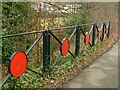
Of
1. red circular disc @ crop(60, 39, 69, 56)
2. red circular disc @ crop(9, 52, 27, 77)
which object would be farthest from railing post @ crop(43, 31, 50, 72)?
red circular disc @ crop(9, 52, 27, 77)

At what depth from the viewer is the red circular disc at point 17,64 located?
3.24m

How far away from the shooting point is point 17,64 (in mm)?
3352

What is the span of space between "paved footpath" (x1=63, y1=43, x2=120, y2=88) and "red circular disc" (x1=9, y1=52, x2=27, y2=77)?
1.28 meters

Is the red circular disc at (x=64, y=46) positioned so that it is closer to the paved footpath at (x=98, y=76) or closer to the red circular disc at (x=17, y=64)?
the paved footpath at (x=98, y=76)

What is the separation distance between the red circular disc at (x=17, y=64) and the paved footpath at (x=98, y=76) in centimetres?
128

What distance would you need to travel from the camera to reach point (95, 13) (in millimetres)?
10352

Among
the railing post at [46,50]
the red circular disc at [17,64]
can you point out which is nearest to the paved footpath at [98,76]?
the railing post at [46,50]

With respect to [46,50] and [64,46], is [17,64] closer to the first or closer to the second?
[46,50]

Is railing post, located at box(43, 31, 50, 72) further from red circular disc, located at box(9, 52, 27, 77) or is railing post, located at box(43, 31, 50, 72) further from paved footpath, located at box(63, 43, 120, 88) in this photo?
red circular disc, located at box(9, 52, 27, 77)

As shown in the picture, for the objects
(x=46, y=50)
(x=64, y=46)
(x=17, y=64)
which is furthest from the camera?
(x=64, y=46)

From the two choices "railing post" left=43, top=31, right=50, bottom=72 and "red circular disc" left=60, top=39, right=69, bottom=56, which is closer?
"railing post" left=43, top=31, right=50, bottom=72

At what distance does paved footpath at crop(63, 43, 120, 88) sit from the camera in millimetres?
4570

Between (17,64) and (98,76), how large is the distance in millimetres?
2393

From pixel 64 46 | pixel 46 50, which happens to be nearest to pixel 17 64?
pixel 46 50
